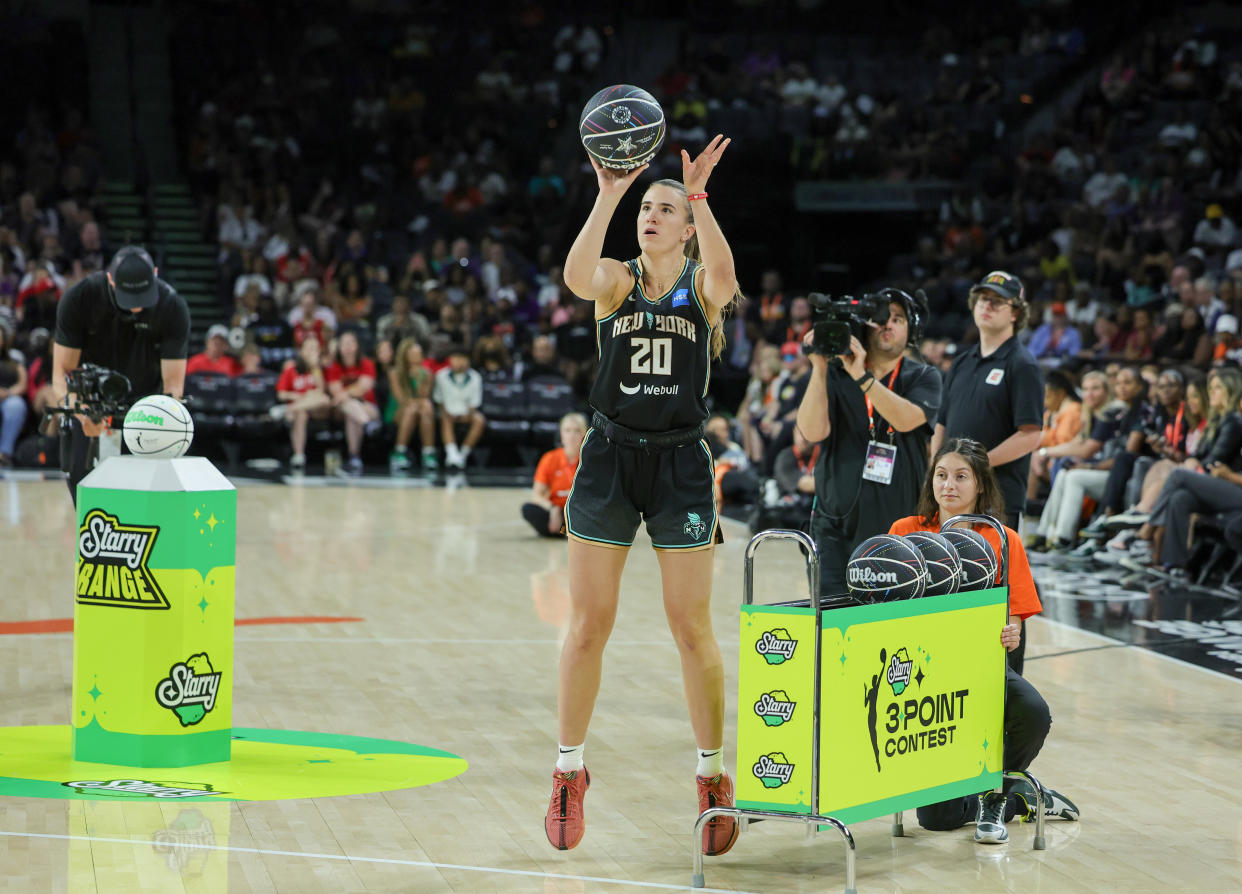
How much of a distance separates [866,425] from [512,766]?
184 cm

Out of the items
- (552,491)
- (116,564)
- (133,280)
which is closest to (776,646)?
(116,564)

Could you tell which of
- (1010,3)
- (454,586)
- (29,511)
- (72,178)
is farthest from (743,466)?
(1010,3)

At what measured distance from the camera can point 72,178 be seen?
21.7 m

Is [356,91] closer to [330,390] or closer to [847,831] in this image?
[330,390]

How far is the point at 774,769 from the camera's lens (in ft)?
14.5

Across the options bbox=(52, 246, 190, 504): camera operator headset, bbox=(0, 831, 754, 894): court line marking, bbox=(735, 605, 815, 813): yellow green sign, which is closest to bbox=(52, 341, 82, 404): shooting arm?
bbox=(52, 246, 190, 504): camera operator headset

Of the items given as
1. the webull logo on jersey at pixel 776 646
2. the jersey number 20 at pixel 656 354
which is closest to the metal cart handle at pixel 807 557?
the webull logo on jersey at pixel 776 646

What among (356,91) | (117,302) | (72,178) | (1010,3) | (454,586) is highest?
(1010,3)

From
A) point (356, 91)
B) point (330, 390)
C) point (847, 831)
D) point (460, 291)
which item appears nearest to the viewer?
point (847, 831)

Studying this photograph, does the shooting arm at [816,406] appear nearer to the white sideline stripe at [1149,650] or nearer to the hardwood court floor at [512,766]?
the hardwood court floor at [512,766]

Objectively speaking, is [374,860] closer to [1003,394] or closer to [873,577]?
[873,577]

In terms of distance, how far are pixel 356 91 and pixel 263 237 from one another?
406cm

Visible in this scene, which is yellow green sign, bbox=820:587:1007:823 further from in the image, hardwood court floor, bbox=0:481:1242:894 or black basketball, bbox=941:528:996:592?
hardwood court floor, bbox=0:481:1242:894

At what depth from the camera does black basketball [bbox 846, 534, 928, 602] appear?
4680 millimetres
